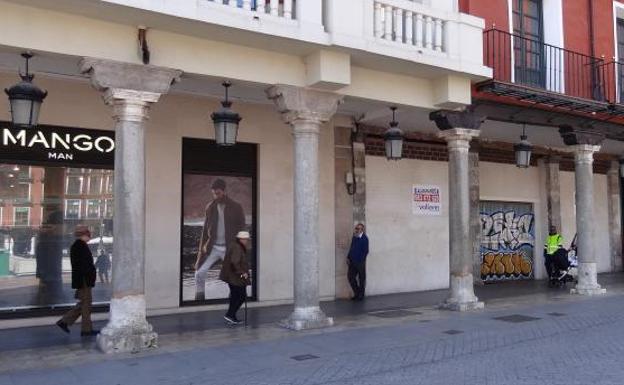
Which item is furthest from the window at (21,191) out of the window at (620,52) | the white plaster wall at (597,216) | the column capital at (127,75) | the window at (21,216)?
the white plaster wall at (597,216)

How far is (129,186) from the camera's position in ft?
25.8

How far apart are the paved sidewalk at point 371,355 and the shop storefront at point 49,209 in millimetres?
1254

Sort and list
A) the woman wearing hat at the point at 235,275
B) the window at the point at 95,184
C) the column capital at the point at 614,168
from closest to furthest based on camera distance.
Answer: the woman wearing hat at the point at 235,275
the window at the point at 95,184
the column capital at the point at 614,168

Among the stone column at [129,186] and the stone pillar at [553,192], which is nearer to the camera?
the stone column at [129,186]

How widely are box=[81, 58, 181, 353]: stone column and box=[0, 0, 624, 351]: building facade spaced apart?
0.02 metres

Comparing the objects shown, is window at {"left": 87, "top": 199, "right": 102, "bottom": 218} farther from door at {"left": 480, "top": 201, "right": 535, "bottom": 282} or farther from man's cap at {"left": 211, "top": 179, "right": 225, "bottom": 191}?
door at {"left": 480, "top": 201, "right": 535, "bottom": 282}

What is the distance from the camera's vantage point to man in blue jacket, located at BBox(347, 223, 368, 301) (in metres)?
12.6

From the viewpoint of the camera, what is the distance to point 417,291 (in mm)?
14117

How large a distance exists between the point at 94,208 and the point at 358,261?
17.2 ft

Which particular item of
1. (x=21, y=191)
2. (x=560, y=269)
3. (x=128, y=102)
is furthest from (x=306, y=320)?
(x=560, y=269)

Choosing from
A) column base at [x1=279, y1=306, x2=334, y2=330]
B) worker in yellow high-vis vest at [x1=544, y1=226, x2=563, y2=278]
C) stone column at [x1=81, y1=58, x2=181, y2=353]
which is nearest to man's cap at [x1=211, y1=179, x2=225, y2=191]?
column base at [x1=279, y1=306, x2=334, y2=330]

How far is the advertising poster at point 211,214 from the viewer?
37.0 feet

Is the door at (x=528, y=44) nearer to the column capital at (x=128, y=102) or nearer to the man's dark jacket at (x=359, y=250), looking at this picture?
the man's dark jacket at (x=359, y=250)

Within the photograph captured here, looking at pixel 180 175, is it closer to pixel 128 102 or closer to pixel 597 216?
pixel 128 102
